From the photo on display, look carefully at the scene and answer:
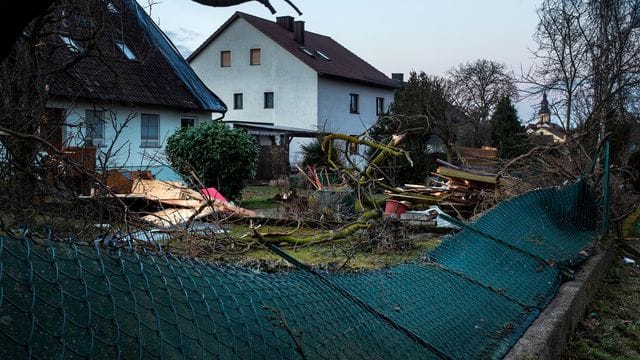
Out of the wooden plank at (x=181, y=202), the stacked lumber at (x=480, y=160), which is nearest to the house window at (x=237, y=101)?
the stacked lumber at (x=480, y=160)

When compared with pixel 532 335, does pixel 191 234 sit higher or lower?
higher

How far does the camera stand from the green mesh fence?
168 centimetres

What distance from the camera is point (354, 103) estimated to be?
130ft

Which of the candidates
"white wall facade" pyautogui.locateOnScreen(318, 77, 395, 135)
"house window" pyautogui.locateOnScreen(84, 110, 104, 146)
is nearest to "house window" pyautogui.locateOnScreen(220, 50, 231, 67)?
"white wall facade" pyautogui.locateOnScreen(318, 77, 395, 135)

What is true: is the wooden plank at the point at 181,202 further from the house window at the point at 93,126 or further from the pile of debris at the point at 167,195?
the house window at the point at 93,126

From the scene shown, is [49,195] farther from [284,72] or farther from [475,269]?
[284,72]

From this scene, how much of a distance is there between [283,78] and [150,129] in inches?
575

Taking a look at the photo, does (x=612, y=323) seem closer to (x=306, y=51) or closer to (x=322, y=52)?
(x=306, y=51)

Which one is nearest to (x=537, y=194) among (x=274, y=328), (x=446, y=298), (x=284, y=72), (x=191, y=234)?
(x=446, y=298)

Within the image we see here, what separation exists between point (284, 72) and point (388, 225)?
1128 inches

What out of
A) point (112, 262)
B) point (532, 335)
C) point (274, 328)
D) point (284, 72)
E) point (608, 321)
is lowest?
point (608, 321)

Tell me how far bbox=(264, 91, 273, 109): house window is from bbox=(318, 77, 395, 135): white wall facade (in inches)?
139

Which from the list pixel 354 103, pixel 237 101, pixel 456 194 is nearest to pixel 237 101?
pixel 237 101

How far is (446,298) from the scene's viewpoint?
399 cm
